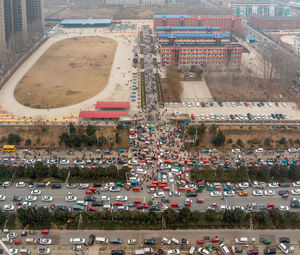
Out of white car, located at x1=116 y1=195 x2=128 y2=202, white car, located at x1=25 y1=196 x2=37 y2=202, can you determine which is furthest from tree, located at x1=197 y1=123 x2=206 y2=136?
white car, located at x1=25 y1=196 x2=37 y2=202

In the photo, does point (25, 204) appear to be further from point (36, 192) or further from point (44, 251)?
point (44, 251)

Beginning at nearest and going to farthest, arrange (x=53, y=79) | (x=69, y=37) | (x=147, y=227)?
(x=147, y=227) < (x=53, y=79) < (x=69, y=37)

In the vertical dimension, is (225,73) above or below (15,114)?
above

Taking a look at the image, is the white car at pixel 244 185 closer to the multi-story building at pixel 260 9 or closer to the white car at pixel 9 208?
the white car at pixel 9 208

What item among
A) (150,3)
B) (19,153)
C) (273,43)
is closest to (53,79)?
(19,153)

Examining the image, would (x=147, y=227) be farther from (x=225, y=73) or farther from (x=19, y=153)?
(x=225, y=73)

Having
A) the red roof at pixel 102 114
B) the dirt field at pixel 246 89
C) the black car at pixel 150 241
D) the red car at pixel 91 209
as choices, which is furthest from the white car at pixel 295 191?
the red roof at pixel 102 114
